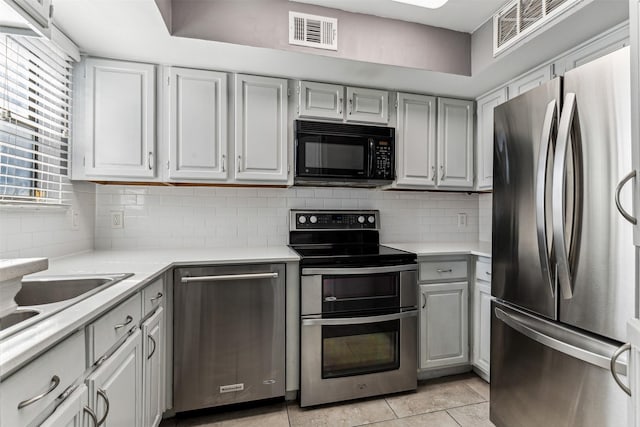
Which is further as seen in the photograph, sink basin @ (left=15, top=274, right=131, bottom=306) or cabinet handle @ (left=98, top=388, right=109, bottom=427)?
sink basin @ (left=15, top=274, right=131, bottom=306)

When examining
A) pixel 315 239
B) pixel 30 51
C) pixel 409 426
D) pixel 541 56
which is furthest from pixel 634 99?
pixel 30 51

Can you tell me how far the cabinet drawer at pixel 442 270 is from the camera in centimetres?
220

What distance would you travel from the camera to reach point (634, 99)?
80cm

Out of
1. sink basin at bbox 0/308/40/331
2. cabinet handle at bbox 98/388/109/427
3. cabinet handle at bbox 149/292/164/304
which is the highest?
sink basin at bbox 0/308/40/331

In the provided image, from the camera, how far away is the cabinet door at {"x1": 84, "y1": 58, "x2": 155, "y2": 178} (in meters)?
1.93

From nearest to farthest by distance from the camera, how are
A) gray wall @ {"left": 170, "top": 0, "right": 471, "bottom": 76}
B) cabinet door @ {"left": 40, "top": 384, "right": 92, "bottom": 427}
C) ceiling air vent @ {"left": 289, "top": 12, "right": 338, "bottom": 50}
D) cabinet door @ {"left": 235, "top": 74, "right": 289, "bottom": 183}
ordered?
cabinet door @ {"left": 40, "top": 384, "right": 92, "bottom": 427}
gray wall @ {"left": 170, "top": 0, "right": 471, "bottom": 76}
ceiling air vent @ {"left": 289, "top": 12, "right": 338, "bottom": 50}
cabinet door @ {"left": 235, "top": 74, "right": 289, "bottom": 183}

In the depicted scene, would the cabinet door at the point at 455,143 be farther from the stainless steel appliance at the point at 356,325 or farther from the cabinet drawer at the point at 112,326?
the cabinet drawer at the point at 112,326

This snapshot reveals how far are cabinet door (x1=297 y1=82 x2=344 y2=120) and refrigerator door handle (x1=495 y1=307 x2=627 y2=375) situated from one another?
64.4 inches

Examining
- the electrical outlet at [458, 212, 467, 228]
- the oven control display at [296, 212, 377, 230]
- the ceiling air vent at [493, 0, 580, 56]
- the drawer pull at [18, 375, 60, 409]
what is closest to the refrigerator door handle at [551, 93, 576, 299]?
the ceiling air vent at [493, 0, 580, 56]

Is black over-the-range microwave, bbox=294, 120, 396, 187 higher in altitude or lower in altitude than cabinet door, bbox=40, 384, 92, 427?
higher

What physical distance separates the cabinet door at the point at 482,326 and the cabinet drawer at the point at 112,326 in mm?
2075

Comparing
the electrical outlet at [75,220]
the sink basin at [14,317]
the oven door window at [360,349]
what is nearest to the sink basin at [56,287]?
the sink basin at [14,317]

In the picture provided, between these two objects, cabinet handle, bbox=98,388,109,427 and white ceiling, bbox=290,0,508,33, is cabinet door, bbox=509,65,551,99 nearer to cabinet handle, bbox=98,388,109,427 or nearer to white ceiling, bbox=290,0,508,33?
white ceiling, bbox=290,0,508,33

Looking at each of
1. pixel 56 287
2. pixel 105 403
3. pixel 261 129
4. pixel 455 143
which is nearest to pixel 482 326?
pixel 455 143
